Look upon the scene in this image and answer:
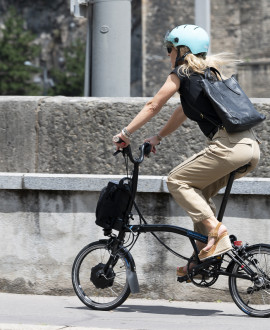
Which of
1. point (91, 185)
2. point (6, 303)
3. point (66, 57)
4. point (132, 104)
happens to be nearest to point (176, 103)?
point (132, 104)

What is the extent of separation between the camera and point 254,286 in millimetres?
5863

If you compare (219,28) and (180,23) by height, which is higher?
(180,23)

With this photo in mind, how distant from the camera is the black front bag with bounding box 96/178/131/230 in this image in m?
6.07

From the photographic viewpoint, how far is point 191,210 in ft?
18.9

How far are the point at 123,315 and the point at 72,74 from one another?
186 ft

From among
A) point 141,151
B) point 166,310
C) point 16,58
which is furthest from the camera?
point 16,58

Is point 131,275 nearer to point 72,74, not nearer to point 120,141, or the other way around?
point 120,141

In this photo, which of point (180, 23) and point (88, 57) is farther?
point (180, 23)

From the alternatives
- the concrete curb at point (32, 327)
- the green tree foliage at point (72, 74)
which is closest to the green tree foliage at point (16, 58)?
the green tree foliage at point (72, 74)

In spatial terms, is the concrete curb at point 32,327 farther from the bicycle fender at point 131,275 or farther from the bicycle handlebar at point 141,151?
the bicycle handlebar at point 141,151

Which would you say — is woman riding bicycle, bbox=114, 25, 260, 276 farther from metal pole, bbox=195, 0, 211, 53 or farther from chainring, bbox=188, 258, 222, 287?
metal pole, bbox=195, 0, 211, 53

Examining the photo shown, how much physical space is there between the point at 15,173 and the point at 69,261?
833 millimetres

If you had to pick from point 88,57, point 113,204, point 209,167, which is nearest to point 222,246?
point 209,167

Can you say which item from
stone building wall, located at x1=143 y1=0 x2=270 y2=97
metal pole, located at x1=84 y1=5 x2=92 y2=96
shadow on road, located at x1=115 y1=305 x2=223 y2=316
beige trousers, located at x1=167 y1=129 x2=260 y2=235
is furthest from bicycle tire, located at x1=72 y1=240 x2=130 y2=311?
stone building wall, located at x1=143 y1=0 x2=270 y2=97
